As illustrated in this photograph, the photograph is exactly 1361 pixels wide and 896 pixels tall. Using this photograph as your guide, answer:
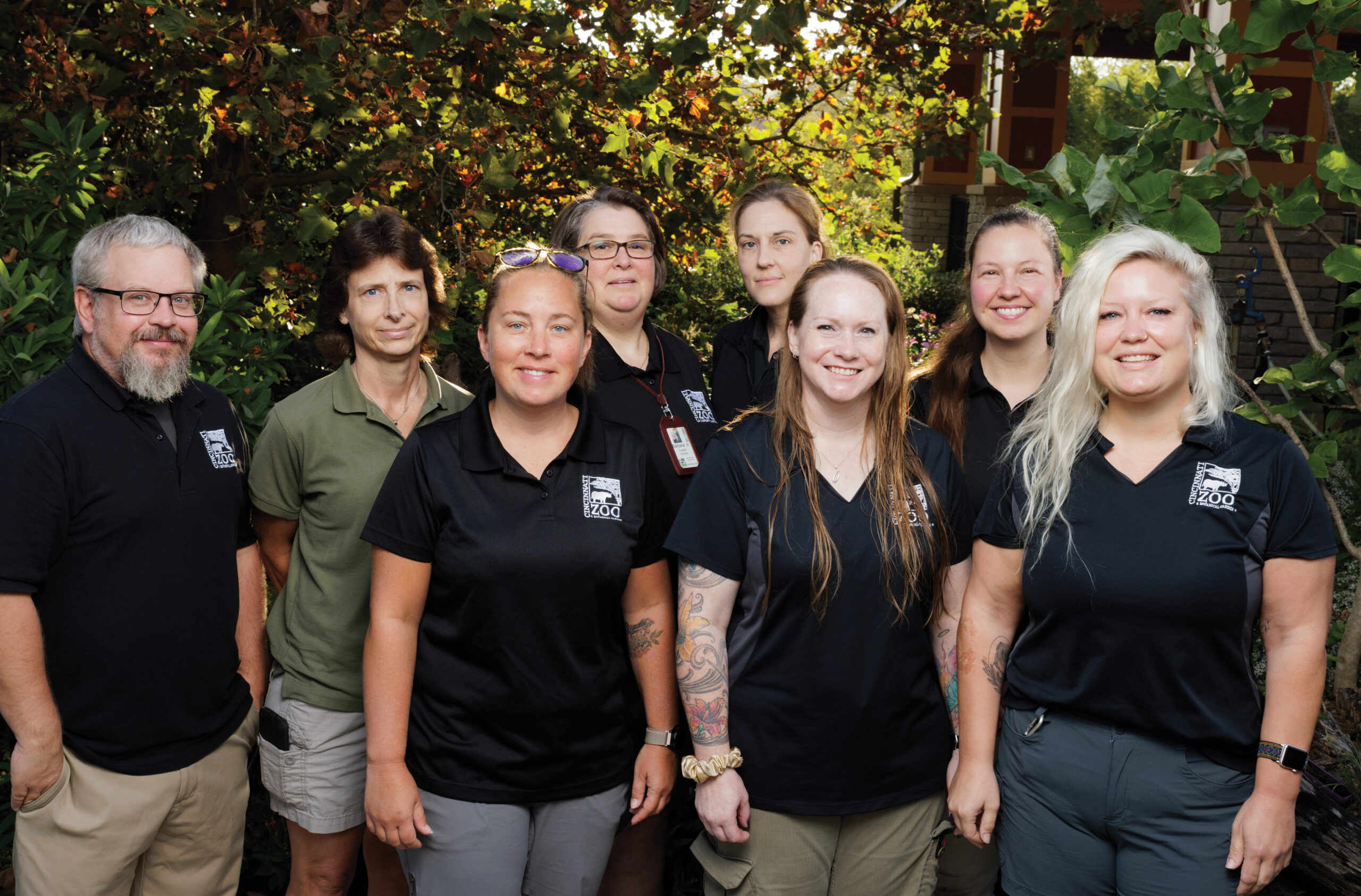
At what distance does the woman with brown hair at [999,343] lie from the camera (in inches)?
121

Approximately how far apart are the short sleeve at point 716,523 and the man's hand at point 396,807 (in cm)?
83

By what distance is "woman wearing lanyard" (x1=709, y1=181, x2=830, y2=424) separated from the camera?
3582mm

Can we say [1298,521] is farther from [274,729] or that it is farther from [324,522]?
[274,729]

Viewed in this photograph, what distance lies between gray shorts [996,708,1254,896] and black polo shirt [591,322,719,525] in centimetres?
119

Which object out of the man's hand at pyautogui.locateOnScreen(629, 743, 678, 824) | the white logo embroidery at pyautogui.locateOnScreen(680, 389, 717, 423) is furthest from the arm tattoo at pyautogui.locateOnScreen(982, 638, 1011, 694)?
the white logo embroidery at pyautogui.locateOnScreen(680, 389, 717, 423)

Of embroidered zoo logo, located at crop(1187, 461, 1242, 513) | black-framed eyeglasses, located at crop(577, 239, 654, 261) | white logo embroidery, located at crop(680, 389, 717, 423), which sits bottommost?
embroidered zoo logo, located at crop(1187, 461, 1242, 513)

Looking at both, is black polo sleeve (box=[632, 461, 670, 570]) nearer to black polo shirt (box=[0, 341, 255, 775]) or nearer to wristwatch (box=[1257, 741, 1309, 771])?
black polo shirt (box=[0, 341, 255, 775])

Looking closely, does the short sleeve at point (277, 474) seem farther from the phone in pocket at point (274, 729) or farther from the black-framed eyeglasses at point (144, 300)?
the phone in pocket at point (274, 729)

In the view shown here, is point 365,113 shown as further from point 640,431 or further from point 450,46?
point 640,431

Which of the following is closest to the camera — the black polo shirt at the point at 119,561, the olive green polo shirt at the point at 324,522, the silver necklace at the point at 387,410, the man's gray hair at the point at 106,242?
the black polo shirt at the point at 119,561

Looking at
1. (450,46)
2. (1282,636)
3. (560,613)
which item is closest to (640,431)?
(560,613)

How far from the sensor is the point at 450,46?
15.4 ft

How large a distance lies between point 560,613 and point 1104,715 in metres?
1.25

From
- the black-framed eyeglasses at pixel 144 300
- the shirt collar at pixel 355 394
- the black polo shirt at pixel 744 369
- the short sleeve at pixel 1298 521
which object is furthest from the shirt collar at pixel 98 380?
the short sleeve at pixel 1298 521
